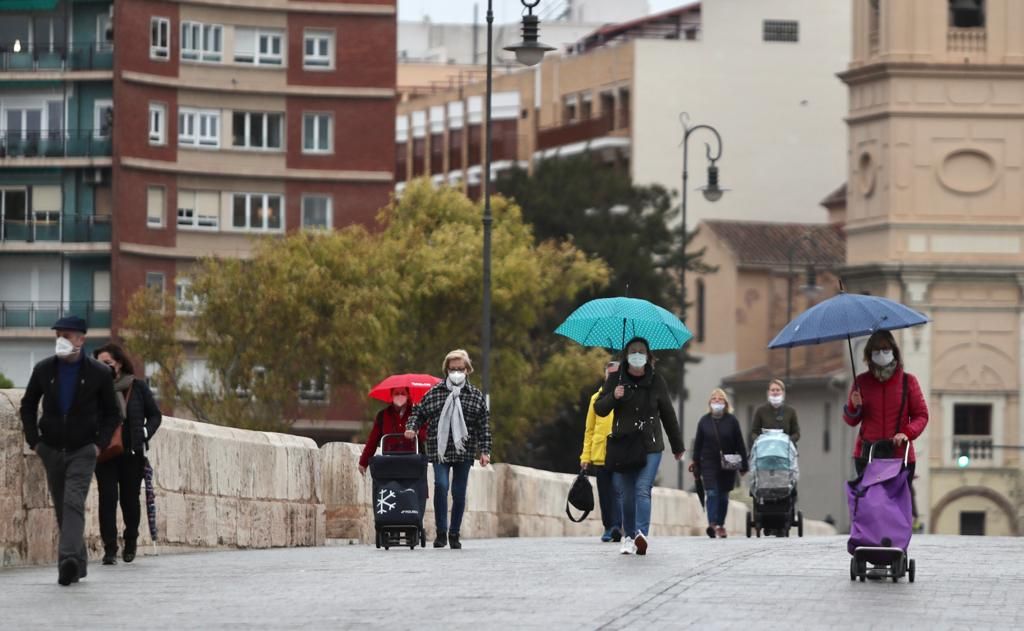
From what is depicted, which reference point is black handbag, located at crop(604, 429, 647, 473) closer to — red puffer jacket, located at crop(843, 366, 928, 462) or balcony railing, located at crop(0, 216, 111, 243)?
red puffer jacket, located at crop(843, 366, 928, 462)

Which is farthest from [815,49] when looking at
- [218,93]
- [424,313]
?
[424,313]

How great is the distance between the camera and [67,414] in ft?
63.3

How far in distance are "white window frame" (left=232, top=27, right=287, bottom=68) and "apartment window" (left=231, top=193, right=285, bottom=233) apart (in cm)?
383

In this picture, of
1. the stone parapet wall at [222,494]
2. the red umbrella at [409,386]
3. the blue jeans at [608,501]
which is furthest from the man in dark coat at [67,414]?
the blue jeans at [608,501]

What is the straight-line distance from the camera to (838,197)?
10925cm

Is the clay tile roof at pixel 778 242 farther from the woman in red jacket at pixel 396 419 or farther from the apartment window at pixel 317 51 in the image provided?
the woman in red jacket at pixel 396 419

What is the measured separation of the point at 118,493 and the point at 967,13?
77374 mm

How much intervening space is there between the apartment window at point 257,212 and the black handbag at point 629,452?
6453cm

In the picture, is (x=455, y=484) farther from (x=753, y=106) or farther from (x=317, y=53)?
(x=753, y=106)

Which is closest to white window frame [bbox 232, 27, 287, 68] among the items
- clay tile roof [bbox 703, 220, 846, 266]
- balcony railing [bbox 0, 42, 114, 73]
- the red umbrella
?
balcony railing [bbox 0, 42, 114, 73]

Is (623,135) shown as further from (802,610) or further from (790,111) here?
(802,610)

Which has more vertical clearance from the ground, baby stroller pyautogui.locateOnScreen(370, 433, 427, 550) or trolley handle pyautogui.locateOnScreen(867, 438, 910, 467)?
trolley handle pyautogui.locateOnScreen(867, 438, 910, 467)

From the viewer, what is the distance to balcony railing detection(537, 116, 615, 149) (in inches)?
4449

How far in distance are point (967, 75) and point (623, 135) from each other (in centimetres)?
1989
